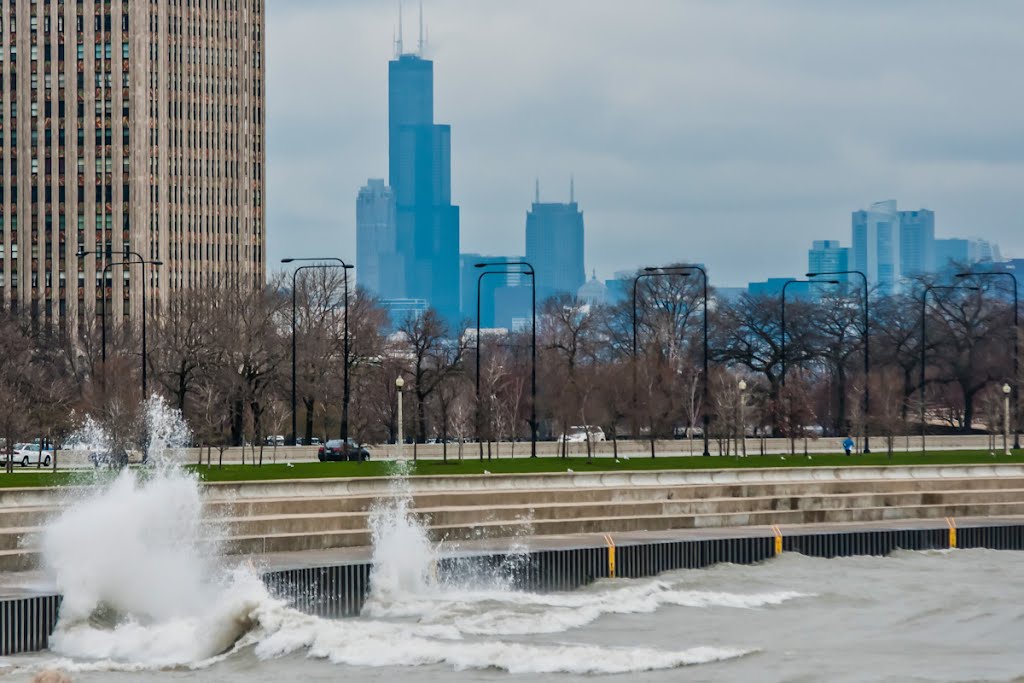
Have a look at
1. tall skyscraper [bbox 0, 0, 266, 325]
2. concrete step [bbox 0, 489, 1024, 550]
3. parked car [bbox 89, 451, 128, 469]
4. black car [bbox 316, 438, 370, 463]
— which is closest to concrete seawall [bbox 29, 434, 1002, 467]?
black car [bbox 316, 438, 370, 463]

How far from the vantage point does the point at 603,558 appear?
116 ft

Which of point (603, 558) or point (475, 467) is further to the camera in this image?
point (475, 467)

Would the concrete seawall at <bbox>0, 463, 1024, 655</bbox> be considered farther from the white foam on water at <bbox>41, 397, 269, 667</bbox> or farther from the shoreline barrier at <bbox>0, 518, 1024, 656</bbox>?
the white foam on water at <bbox>41, 397, 269, 667</bbox>

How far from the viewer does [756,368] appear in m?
111

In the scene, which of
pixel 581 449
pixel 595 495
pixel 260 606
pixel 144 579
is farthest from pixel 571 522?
pixel 581 449

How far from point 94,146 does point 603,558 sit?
11956cm

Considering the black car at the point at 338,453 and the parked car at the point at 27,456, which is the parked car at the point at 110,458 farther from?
the black car at the point at 338,453

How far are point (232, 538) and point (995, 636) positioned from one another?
13.6m

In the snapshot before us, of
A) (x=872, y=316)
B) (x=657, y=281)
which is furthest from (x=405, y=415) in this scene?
(x=872, y=316)

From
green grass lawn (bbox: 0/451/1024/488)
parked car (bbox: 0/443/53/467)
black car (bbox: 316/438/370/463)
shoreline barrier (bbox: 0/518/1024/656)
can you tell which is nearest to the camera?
shoreline barrier (bbox: 0/518/1024/656)

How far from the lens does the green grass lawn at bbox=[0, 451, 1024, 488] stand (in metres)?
48.0

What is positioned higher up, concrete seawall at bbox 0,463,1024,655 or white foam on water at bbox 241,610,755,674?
concrete seawall at bbox 0,463,1024,655

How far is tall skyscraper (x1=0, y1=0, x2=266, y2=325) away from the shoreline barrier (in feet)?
359

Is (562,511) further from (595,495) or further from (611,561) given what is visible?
(611,561)
